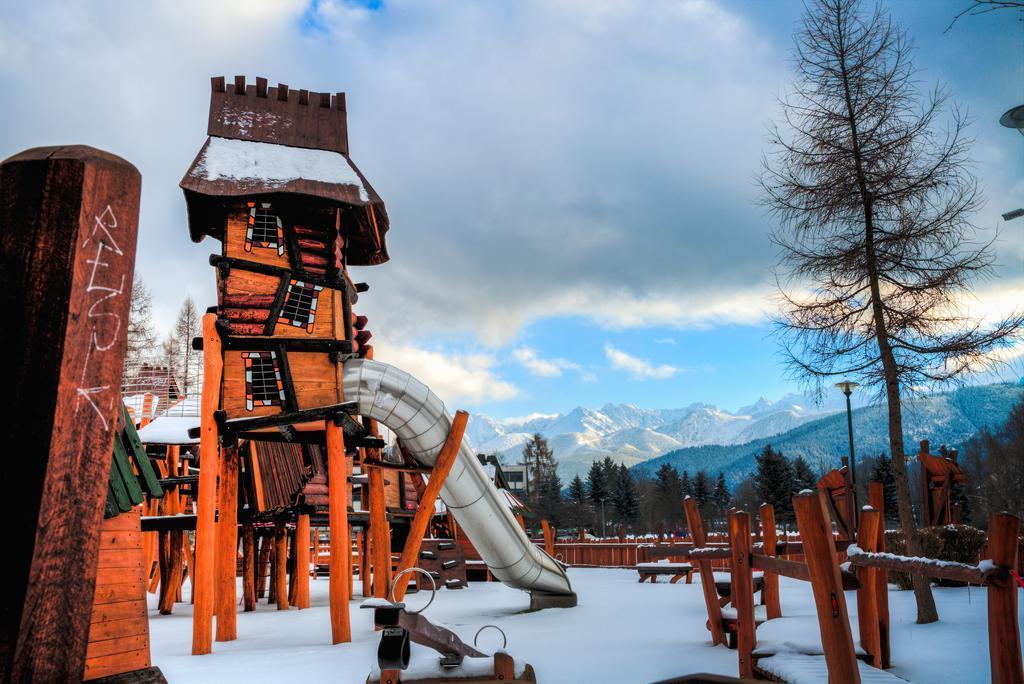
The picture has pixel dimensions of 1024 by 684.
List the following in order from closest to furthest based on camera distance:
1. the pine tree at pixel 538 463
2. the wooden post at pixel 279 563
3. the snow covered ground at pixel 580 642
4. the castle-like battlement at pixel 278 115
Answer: the snow covered ground at pixel 580 642
the castle-like battlement at pixel 278 115
the wooden post at pixel 279 563
the pine tree at pixel 538 463

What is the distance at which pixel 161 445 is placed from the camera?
2078 centimetres

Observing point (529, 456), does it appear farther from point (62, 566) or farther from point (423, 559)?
point (62, 566)

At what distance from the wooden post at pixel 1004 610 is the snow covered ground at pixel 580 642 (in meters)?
2.08

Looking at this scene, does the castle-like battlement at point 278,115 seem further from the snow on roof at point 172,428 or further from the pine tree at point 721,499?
the pine tree at point 721,499

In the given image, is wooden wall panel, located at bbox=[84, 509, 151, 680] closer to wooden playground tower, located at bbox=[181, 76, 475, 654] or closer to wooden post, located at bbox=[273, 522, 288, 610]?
wooden playground tower, located at bbox=[181, 76, 475, 654]

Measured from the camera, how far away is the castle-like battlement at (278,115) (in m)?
11.8

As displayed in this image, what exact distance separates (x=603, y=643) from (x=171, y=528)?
9.92 meters

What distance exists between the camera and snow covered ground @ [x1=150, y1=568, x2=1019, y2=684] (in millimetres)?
6883

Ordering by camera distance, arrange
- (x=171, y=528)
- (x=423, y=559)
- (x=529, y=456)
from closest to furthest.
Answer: (x=171, y=528), (x=423, y=559), (x=529, y=456)

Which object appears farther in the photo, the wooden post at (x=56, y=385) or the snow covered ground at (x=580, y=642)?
the snow covered ground at (x=580, y=642)

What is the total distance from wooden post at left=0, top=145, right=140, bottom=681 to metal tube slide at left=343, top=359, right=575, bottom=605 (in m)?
9.06

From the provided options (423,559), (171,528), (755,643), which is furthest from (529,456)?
(755,643)

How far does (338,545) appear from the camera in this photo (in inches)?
384

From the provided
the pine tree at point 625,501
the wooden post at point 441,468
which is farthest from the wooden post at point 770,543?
the pine tree at point 625,501
